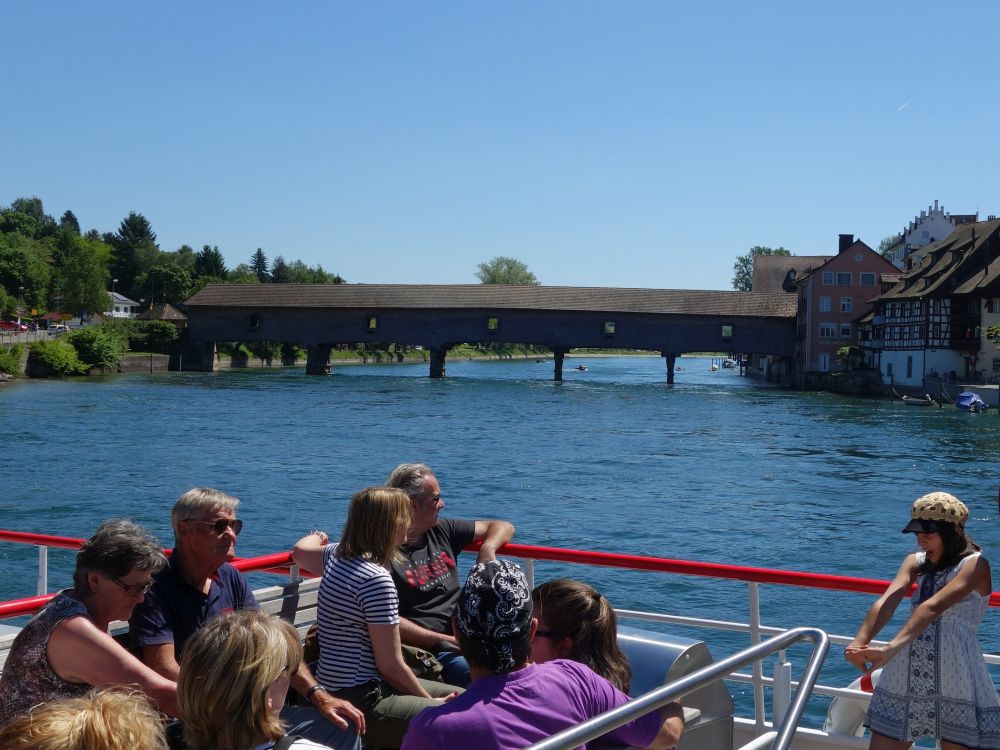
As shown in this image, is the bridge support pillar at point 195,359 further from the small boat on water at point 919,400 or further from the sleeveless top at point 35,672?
the sleeveless top at point 35,672

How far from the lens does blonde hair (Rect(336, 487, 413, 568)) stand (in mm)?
3375

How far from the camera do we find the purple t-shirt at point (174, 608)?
3102mm

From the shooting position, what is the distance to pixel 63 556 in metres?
15.5

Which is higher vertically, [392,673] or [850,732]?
[392,673]

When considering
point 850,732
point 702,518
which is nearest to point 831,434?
point 702,518

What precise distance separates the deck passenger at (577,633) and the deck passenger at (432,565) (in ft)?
3.92

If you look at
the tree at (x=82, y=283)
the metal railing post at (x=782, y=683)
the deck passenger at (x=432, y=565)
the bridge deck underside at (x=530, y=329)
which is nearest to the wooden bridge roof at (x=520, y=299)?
the bridge deck underside at (x=530, y=329)

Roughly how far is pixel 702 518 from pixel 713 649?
9.06 meters

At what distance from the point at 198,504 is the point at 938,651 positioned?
7.05ft

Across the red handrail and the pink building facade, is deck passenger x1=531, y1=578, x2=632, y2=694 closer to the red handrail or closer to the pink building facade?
the red handrail

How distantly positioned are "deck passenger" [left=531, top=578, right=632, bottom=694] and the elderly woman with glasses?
0.95 metres

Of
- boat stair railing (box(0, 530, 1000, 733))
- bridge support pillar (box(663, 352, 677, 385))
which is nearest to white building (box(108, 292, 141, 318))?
bridge support pillar (box(663, 352, 677, 385))

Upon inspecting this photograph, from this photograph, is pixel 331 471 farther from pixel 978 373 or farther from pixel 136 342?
pixel 136 342

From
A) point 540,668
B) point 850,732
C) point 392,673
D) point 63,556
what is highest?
point 540,668
